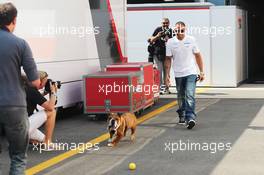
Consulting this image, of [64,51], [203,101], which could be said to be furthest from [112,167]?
[203,101]

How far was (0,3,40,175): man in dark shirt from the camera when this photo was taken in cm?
501

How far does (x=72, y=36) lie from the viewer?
10.6 meters

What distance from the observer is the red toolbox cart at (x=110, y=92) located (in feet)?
33.8

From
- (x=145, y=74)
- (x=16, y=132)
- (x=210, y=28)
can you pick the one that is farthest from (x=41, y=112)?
(x=210, y=28)

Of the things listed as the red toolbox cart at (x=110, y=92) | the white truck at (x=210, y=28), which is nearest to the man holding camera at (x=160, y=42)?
the white truck at (x=210, y=28)

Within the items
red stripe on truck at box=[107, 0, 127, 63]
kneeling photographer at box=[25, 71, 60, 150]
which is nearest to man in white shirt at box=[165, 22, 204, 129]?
kneeling photographer at box=[25, 71, 60, 150]

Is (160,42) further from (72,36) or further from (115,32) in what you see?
(72,36)

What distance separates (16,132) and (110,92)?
211 inches

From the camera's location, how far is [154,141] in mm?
8492

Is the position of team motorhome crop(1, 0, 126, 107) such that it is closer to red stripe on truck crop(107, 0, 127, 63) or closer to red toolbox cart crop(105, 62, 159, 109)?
red stripe on truck crop(107, 0, 127, 63)

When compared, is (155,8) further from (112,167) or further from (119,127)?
(112,167)

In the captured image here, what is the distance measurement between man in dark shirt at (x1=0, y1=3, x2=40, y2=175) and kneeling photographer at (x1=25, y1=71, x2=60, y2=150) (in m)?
2.60

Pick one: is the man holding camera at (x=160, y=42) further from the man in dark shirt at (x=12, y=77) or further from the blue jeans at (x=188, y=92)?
the man in dark shirt at (x=12, y=77)

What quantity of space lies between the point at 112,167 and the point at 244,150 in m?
1.87
